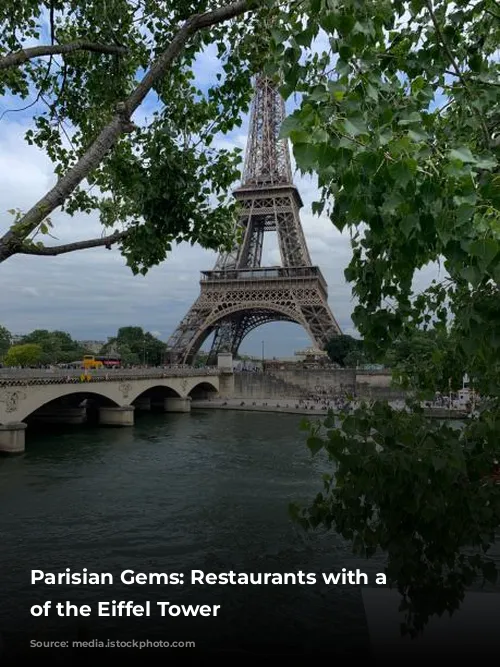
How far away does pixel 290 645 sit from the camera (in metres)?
7.68

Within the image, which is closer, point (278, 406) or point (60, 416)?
point (60, 416)

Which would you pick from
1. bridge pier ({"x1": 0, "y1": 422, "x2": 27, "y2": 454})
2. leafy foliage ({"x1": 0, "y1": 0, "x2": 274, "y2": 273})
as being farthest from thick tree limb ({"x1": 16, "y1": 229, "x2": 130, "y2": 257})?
bridge pier ({"x1": 0, "y1": 422, "x2": 27, "y2": 454})

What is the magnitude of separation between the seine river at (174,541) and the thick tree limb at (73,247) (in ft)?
18.7

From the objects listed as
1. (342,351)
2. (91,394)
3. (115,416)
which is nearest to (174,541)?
(115,416)

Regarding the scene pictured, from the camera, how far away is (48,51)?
5336mm

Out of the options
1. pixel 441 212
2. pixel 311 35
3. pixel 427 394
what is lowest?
pixel 427 394

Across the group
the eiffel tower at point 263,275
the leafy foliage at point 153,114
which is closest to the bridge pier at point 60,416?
the eiffel tower at point 263,275

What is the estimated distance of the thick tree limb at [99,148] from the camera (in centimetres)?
458

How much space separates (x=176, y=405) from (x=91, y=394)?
1192 centimetres

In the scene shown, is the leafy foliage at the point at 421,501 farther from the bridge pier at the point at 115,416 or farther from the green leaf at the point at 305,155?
the bridge pier at the point at 115,416

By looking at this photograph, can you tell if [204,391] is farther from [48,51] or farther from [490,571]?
[490,571]

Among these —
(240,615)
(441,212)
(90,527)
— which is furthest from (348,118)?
(90,527)

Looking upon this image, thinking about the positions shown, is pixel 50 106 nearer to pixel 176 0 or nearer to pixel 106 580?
pixel 176 0

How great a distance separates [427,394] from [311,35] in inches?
113
